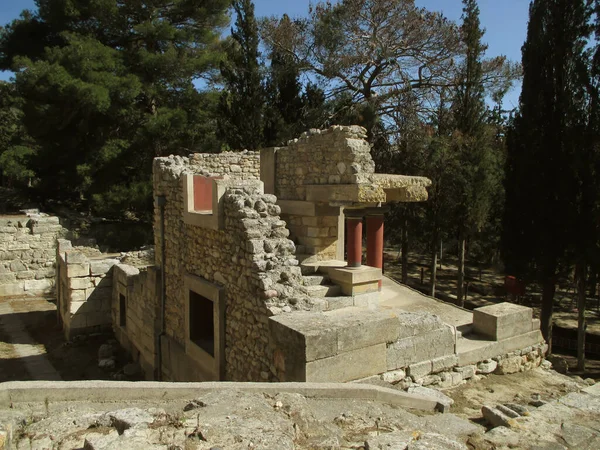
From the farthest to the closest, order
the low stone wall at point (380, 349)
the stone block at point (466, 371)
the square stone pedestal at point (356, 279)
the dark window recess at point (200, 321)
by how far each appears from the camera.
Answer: the square stone pedestal at point (356, 279), the dark window recess at point (200, 321), the stone block at point (466, 371), the low stone wall at point (380, 349)

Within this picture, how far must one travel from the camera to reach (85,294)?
37.6ft

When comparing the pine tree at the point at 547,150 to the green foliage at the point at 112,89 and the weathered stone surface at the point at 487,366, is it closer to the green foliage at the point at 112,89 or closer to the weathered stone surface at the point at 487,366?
the weathered stone surface at the point at 487,366

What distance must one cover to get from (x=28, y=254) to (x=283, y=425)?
1534 centimetres

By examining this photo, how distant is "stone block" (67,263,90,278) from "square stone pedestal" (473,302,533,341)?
8.62 meters

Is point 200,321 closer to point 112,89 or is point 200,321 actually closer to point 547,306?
point 547,306

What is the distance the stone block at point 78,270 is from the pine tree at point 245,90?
8685 millimetres

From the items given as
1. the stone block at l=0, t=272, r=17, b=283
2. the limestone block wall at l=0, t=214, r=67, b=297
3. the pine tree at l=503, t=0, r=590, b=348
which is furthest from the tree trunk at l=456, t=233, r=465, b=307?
the stone block at l=0, t=272, r=17, b=283

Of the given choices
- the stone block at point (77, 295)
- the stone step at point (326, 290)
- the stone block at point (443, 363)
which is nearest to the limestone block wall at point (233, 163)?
the stone block at point (77, 295)

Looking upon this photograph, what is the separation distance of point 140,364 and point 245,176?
15.8 feet

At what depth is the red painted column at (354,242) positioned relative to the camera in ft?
28.5

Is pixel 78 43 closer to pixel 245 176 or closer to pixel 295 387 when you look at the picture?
pixel 245 176

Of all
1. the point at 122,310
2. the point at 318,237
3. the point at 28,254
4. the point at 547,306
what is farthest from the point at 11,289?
the point at 547,306

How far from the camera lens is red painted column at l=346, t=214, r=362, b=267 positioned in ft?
28.5

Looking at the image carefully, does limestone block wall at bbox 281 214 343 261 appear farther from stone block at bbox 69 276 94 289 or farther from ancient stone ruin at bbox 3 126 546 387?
stone block at bbox 69 276 94 289
